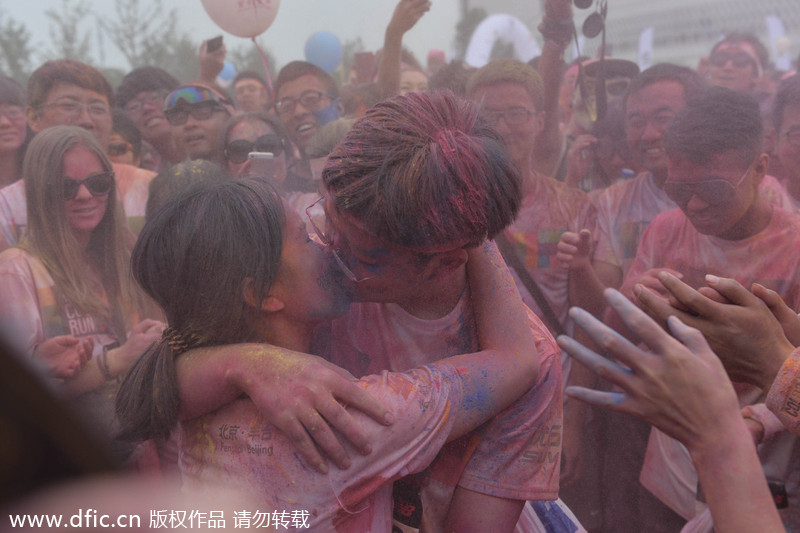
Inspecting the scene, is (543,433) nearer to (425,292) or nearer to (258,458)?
(425,292)

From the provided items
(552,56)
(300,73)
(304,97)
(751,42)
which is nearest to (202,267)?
(552,56)

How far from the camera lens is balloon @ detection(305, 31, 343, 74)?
3705mm

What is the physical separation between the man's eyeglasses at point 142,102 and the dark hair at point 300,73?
789mm

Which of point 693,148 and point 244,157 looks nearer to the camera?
point 693,148

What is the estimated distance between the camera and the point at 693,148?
2529 mm

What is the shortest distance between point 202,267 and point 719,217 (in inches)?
83.6

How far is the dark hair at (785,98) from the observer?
2916 mm

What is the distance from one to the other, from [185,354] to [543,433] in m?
0.95

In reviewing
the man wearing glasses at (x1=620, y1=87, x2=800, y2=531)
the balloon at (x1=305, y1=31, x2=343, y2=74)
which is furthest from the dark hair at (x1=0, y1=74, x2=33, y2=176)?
the man wearing glasses at (x1=620, y1=87, x2=800, y2=531)

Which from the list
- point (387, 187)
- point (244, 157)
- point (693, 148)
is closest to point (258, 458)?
point (387, 187)

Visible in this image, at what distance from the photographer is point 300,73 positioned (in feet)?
13.3

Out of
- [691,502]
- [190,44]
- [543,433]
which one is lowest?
[691,502]

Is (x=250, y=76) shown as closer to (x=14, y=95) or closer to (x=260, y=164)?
(x=14, y=95)

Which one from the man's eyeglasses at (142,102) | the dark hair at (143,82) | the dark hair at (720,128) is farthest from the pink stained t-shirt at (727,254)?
the man's eyeglasses at (142,102)
